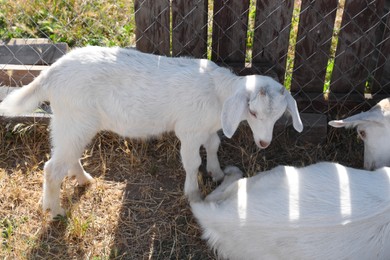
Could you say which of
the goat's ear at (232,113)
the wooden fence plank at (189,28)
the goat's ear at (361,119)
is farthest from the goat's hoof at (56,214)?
the goat's ear at (361,119)

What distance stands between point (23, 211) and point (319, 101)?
104 inches

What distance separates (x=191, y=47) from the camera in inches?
173

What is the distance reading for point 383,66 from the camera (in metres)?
4.47

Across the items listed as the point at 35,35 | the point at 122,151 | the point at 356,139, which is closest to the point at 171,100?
the point at 122,151

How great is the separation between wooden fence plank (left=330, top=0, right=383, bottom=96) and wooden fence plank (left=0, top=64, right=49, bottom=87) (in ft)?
8.46

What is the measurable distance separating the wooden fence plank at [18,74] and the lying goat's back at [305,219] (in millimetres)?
2054

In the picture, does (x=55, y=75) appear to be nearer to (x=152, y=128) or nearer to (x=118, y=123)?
(x=118, y=123)

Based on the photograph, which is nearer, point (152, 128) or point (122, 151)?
point (152, 128)

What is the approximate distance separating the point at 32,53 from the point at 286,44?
233 centimetres

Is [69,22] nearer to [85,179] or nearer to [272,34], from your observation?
[85,179]

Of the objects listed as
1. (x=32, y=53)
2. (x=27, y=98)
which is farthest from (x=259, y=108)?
(x=32, y=53)

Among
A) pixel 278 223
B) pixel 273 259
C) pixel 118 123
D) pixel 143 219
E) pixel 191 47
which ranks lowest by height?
pixel 143 219

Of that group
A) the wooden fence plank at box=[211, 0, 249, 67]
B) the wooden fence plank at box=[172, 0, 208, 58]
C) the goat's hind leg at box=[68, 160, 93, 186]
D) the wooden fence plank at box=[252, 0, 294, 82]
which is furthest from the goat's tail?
the wooden fence plank at box=[252, 0, 294, 82]

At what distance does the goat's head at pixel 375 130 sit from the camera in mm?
3836
